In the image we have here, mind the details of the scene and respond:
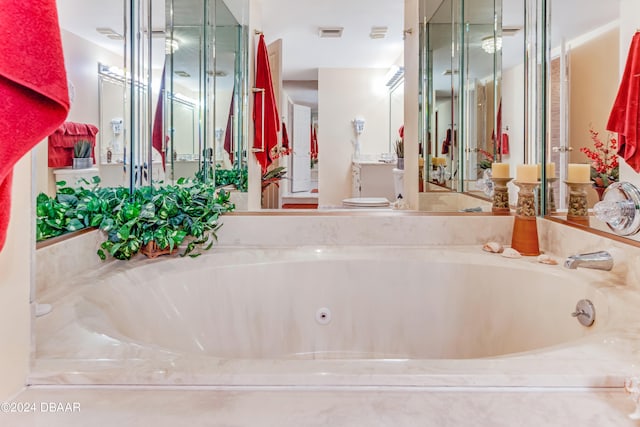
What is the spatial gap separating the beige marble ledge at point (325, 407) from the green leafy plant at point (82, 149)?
90 cm

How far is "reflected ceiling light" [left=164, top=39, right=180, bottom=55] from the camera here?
6.15 ft

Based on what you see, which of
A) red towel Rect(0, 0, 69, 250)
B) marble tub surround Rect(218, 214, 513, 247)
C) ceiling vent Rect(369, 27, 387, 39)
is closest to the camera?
red towel Rect(0, 0, 69, 250)

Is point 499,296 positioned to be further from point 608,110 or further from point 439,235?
point 608,110

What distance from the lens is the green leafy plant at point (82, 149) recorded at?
4.54 ft

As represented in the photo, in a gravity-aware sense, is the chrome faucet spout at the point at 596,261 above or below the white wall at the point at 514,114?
below

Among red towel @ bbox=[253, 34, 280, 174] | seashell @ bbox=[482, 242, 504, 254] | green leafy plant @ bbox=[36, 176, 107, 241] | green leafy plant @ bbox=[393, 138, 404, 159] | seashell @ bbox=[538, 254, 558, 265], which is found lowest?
seashell @ bbox=[538, 254, 558, 265]

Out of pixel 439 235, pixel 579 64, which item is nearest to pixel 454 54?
pixel 579 64

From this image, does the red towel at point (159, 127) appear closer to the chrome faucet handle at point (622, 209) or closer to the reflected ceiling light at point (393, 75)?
the reflected ceiling light at point (393, 75)

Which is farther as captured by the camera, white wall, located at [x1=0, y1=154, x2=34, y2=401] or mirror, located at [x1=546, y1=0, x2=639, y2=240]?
mirror, located at [x1=546, y1=0, x2=639, y2=240]

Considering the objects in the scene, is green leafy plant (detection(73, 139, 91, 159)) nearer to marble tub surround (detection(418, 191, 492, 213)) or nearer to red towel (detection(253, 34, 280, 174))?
red towel (detection(253, 34, 280, 174))

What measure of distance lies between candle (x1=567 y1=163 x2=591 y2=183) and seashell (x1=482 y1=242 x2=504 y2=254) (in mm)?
321

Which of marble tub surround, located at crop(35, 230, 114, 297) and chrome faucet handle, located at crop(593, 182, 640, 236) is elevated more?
chrome faucet handle, located at crop(593, 182, 640, 236)

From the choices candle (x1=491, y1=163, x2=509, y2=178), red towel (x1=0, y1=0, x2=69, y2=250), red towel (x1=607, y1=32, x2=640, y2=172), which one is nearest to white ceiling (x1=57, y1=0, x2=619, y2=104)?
candle (x1=491, y1=163, x2=509, y2=178)

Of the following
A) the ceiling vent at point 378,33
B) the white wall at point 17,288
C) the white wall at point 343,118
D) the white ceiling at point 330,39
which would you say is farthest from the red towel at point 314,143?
the white wall at point 17,288
